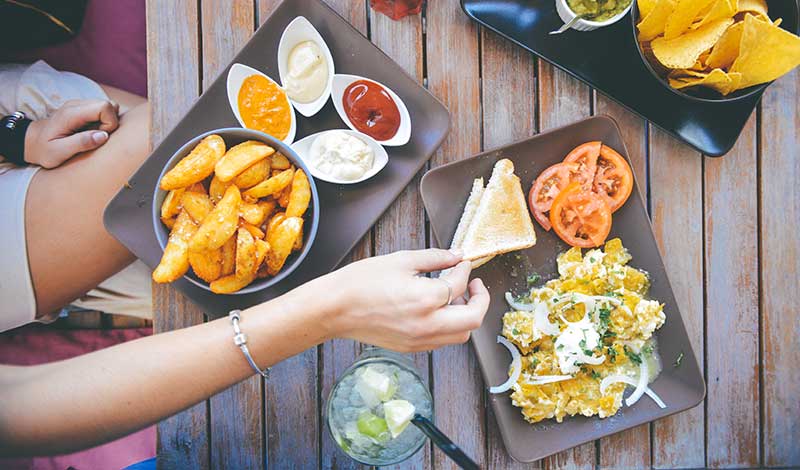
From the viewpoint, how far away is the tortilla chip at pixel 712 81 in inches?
61.7

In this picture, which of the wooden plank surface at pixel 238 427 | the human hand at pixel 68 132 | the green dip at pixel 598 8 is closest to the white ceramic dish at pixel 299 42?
the human hand at pixel 68 132

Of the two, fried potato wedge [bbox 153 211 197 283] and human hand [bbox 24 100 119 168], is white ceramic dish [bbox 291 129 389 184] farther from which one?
human hand [bbox 24 100 119 168]

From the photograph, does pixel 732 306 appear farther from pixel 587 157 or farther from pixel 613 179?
pixel 587 157

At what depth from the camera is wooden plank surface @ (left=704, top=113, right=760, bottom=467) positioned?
1851mm

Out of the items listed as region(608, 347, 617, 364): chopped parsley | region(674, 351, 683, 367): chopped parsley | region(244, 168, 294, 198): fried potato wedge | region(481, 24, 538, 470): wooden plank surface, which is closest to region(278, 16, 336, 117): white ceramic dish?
region(244, 168, 294, 198): fried potato wedge

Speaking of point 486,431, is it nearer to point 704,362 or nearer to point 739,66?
point 704,362

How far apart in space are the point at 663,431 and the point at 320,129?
1394 millimetres

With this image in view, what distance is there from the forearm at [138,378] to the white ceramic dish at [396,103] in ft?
1.76

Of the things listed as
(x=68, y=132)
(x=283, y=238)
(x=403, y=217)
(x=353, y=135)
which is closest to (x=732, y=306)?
(x=403, y=217)

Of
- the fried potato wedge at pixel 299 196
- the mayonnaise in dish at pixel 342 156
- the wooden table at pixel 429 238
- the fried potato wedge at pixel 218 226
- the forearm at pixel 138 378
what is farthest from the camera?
the wooden table at pixel 429 238

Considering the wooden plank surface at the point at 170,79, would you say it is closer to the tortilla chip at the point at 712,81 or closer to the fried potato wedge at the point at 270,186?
the fried potato wedge at the point at 270,186

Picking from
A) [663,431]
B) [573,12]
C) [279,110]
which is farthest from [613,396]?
[279,110]

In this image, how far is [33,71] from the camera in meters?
1.95

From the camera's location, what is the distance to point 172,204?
1541mm
